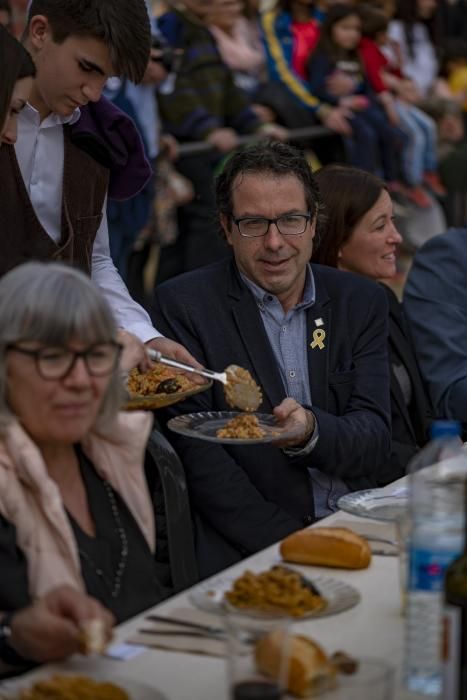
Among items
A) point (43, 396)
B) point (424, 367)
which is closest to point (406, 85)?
point (424, 367)

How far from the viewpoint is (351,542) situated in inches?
110

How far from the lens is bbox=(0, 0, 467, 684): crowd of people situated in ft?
8.25

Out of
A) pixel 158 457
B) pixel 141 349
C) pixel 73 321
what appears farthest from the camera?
pixel 158 457

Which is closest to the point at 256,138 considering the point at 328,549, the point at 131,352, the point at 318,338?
the point at 318,338

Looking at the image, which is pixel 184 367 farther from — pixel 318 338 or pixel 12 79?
pixel 12 79

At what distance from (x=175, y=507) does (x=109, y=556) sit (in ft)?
2.81

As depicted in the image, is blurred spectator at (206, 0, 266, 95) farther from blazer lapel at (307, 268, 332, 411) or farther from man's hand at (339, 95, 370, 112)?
blazer lapel at (307, 268, 332, 411)

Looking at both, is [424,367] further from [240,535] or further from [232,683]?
[232,683]

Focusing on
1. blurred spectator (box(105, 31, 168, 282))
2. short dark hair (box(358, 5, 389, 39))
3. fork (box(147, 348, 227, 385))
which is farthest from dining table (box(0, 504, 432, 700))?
short dark hair (box(358, 5, 389, 39))

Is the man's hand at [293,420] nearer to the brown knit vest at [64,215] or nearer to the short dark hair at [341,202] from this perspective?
the brown knit vest at [64,215]

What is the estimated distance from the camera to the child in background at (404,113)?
10.1 m

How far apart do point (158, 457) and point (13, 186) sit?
790 millimetres

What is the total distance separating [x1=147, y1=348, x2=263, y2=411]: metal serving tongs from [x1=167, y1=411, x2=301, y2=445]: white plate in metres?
0.05

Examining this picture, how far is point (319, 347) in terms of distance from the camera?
13.0ft
